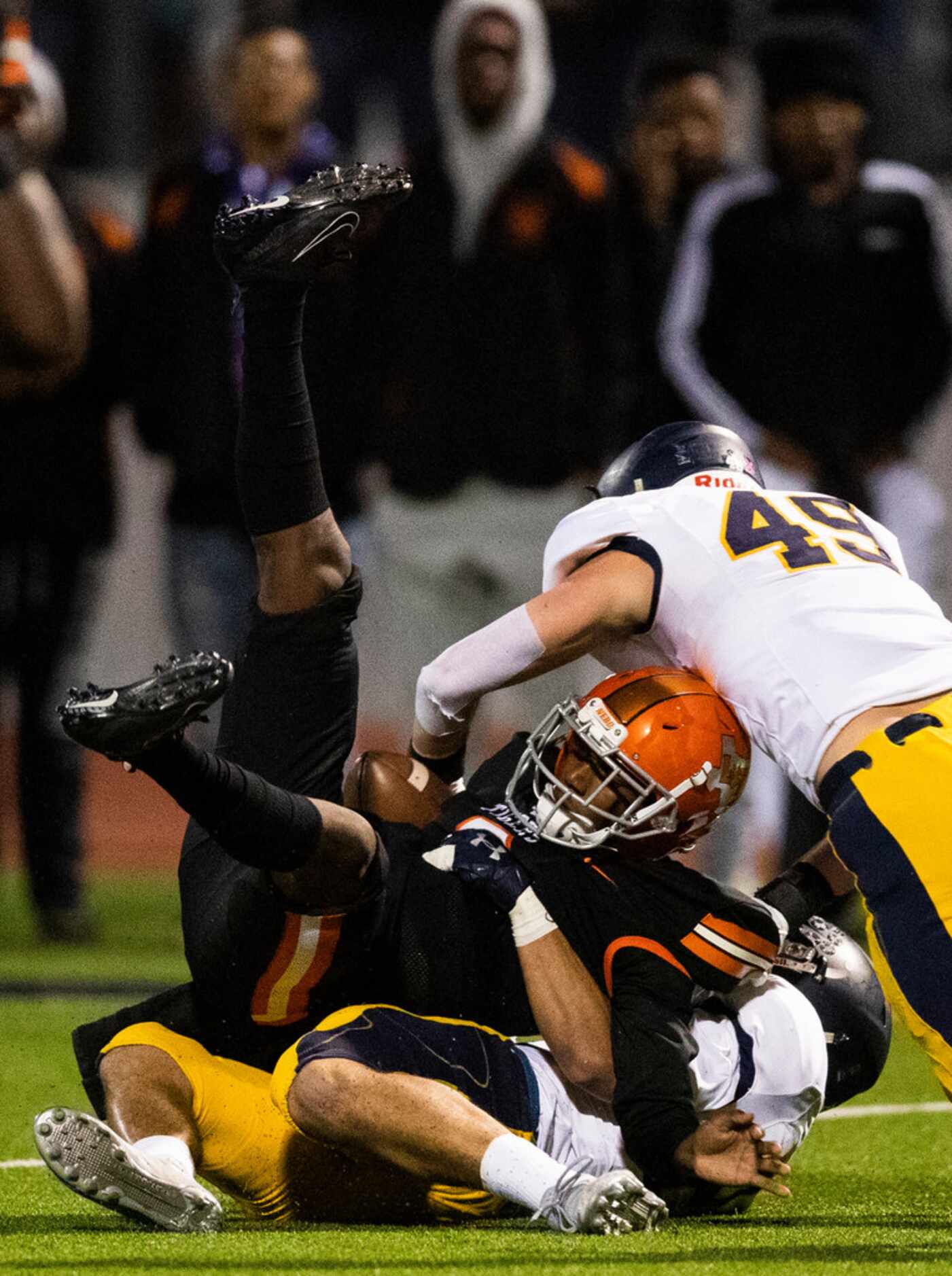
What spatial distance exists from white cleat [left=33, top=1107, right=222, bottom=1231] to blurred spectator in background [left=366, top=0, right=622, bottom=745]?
11.0ft

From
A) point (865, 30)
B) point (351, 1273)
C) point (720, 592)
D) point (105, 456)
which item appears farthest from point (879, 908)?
point (865, 30)

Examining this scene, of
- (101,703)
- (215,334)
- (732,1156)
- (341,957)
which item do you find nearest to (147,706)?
(101,703)

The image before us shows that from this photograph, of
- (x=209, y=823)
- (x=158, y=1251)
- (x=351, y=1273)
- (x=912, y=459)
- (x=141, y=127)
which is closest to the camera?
(x=351, y=1273)

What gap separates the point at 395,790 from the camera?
13.1 ft

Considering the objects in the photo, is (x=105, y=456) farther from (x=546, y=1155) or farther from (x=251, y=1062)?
(x=546, y=1155)

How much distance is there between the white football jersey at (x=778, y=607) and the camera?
3.46 meters

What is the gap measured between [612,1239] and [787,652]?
0.94 m

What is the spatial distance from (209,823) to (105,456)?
3491 millimetres

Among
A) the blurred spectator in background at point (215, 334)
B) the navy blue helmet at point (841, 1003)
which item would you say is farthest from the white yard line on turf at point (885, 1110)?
the blurred spectator in background at point (215, 334)

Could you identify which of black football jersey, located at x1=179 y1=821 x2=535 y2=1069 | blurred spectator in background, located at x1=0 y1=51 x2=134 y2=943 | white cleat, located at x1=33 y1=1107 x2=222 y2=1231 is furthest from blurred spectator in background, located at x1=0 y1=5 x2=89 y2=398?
white cleat, located at x1=33 y1=1107 x2=222 y2=1231

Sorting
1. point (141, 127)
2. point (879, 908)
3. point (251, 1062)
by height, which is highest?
point (879, 908)

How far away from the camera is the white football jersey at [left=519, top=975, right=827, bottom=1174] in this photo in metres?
3.49

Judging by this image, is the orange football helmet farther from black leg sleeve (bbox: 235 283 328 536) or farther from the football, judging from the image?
black leg sleeve (bbox: 235 283 328 536)

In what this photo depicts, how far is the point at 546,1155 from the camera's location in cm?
333
